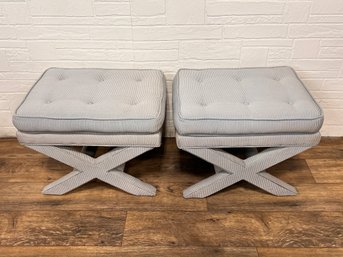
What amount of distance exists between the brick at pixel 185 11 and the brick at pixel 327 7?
0.45 metres

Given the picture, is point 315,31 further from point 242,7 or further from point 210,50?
point 210,50

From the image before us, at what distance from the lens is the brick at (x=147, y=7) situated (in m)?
1.25

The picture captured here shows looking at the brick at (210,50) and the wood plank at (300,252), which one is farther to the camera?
the brick at (210,50)

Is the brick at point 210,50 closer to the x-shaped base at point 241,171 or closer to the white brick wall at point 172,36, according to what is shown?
the white brick wall at point 172,36

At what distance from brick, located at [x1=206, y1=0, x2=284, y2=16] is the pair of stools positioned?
238mm

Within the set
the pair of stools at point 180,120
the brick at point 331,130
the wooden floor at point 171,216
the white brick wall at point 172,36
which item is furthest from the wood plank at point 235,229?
the white brick wall at point 172,36

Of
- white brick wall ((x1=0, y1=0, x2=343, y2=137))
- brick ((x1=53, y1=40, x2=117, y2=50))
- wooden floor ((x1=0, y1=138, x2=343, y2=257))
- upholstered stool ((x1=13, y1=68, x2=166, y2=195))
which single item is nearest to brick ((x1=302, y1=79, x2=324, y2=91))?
white brick wall ((x1=0, y1=0, x2=343, y2=137))

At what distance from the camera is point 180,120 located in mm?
1053

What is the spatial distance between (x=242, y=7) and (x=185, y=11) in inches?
9.0

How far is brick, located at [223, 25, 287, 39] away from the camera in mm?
1305

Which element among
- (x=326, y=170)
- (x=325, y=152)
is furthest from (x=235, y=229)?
(x=325, y=152)

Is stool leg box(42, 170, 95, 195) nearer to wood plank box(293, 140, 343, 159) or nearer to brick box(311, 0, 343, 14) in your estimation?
wood plank box(293, 140, 343, 159)

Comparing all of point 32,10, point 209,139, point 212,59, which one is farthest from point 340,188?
point 32,10

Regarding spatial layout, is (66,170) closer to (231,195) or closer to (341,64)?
(231,195)
